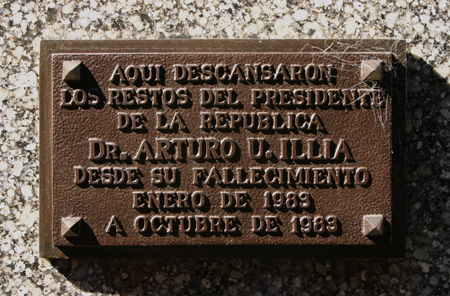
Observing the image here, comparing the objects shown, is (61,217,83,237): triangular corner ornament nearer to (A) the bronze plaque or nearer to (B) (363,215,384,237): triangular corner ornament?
(A) the bronze plaque

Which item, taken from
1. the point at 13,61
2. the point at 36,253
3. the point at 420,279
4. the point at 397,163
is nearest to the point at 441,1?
the point at 397,163

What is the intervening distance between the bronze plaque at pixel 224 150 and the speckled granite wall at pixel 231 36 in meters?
0.18

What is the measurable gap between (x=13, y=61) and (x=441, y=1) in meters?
2.07

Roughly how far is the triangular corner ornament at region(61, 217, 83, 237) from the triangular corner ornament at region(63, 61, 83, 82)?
0.61 m

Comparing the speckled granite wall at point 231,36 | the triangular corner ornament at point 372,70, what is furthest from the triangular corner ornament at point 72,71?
the triangular corner ornament at point 372,70

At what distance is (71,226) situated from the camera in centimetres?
216

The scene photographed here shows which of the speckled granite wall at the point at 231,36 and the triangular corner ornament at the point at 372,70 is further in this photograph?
the speckled granite wall at the point at 231,36

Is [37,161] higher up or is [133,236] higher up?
[37,161]

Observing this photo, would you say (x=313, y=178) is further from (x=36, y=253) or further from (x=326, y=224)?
(x=36, y=253)

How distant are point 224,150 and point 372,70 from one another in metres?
0.72

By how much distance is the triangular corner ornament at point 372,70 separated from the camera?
2160 mm

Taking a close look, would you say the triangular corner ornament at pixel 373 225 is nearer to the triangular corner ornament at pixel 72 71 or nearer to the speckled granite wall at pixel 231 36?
the speckled granite wall at pixel 231 36

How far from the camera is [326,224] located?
7.21 feet

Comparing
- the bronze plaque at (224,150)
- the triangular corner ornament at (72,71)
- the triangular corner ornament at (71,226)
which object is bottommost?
the triangular corner ornament at (71,226)
